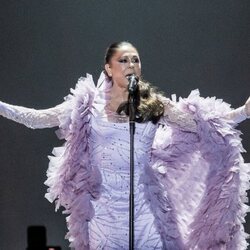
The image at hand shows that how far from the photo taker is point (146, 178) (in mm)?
2201

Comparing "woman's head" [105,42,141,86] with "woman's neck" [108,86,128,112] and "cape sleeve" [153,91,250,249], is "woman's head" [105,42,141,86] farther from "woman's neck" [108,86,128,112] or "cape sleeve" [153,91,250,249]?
"cape sleeve" [153,91,250,249]

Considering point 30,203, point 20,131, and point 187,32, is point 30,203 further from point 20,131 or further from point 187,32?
point 187,32

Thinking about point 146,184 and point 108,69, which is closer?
point 146,184

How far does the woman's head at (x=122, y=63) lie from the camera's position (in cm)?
226

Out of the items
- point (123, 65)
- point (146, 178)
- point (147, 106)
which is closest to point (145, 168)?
point (146, 178)

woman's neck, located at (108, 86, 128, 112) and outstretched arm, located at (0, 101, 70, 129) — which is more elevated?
woman's neck, located at (108, 86, 128, 112)

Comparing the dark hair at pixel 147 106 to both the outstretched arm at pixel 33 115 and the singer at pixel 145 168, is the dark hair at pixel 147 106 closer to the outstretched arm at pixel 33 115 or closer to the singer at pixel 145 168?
the singer at pixel 145 168

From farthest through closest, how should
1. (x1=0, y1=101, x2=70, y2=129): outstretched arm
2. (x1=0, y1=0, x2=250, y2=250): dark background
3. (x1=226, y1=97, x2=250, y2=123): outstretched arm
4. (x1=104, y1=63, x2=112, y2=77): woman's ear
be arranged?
(x1=0, y1=0, x2=250, y2=250): dark background
(x1=104, y1=63, x2=112, y2=77): woman's ear
(x1=0, y1=101, x2=70, y2=129): outstretched arm
(x1=226, y1=97, x2=250, y2=123): outstretched arm

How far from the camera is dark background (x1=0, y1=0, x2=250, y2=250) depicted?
278cm

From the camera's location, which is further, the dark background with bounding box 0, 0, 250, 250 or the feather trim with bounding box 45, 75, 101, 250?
the dark background with bounding box 0, 0, 250, 250

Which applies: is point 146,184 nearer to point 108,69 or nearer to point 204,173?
point 204,173

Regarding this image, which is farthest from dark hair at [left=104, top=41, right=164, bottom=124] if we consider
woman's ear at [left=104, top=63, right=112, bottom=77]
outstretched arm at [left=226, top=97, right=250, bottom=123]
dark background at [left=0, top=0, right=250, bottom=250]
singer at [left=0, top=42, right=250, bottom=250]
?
dark background at [left=0, top=0, right=250, bottom=250]

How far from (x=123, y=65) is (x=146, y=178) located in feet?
1.41

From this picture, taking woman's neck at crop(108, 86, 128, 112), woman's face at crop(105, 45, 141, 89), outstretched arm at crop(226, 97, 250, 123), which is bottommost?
outstretched arm at crop(226, 97, 250, 123)
